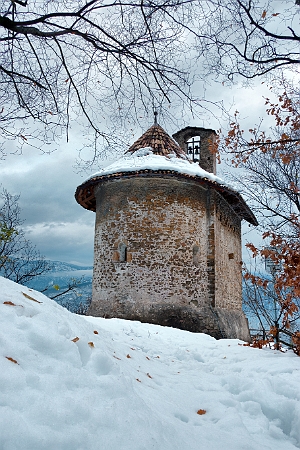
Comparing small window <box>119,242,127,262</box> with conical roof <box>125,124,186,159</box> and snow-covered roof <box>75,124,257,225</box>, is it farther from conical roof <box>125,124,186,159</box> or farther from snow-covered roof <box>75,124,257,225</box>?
conical roof <box>125,124,186,159</box>

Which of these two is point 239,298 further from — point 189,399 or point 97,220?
point 189,399

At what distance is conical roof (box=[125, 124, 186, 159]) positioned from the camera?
11734 mm

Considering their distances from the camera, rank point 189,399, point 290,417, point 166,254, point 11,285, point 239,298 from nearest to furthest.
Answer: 1. point 290,417
2. point 189,399
3. point 11,285
4. point 166,254
5. point 239,298

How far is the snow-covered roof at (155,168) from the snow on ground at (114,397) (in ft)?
21.9

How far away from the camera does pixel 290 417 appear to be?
3123mm

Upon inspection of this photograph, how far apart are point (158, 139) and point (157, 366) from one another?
8.84 m

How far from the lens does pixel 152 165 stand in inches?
409

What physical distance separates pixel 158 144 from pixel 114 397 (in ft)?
33.2

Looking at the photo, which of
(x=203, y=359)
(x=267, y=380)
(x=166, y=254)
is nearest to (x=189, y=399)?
(x=267, y=380)

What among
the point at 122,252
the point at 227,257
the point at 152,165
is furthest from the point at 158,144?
the point at 227,257

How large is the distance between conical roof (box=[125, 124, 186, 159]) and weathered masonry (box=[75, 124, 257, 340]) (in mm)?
55

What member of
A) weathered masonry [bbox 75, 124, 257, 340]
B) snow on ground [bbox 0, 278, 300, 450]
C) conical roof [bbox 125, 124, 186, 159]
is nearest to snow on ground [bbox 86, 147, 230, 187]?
weathered masonry [bbox 75, 124, 257, 340]

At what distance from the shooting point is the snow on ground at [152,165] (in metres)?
10.5

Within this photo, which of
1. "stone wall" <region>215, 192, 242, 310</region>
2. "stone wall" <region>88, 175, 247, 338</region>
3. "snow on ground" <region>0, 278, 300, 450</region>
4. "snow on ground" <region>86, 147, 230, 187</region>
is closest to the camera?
"snow on ground" <region>0, 278, 300, 450</region>
